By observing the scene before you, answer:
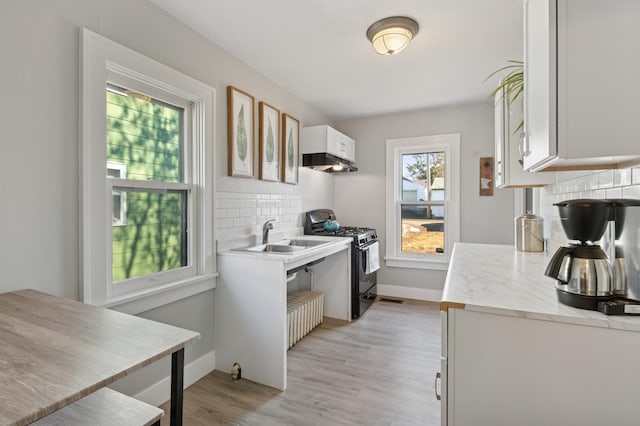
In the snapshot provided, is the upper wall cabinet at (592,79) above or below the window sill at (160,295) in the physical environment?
above

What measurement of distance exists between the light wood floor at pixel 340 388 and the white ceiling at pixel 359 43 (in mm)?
2494

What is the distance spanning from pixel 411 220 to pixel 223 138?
2.77 meters

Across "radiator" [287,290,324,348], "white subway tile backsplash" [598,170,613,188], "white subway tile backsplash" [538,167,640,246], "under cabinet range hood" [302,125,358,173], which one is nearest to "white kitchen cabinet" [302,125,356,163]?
"under cabinet range hood" [302,125,358,173]

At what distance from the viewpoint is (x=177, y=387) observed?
0.97 metres

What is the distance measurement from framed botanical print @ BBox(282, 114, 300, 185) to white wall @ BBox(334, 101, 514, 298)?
1.23 m

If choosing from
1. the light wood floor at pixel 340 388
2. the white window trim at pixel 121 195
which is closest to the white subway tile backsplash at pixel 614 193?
the light wood floor at pixel 340 388

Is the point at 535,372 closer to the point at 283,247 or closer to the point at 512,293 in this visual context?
the point at 512,293

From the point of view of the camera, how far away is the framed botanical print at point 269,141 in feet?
9.43

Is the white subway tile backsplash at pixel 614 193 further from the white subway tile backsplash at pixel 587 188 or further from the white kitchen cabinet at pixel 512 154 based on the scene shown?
the white kitchen cabinet at pixel 512 154

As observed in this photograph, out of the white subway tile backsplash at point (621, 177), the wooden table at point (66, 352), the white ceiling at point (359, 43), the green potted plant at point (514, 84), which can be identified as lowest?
the wooden table at point (66, 352)

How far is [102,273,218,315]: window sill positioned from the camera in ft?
5.72

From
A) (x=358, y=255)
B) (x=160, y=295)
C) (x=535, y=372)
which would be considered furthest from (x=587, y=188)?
(x=160, y=295)

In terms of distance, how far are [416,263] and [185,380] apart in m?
3.01

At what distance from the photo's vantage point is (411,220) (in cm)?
426
